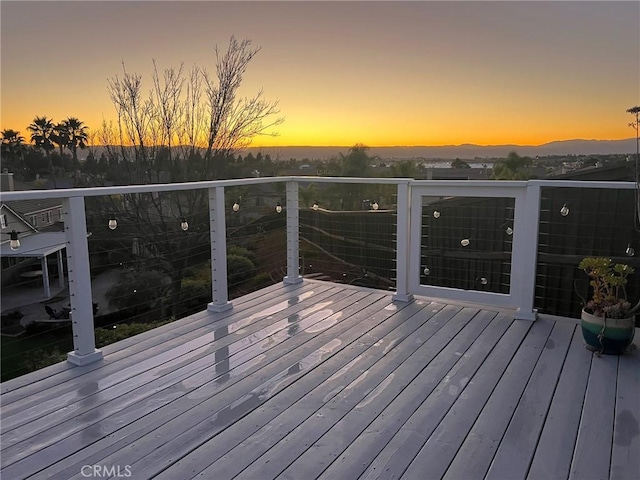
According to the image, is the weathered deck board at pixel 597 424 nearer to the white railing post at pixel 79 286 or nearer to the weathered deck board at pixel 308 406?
the weathered deck board at pixel 308 406

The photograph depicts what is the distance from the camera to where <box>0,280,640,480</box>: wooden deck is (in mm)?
1625

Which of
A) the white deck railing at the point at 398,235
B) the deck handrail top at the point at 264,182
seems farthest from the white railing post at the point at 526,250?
the deck handrail top at the point at 264,182

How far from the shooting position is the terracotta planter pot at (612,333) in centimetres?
258

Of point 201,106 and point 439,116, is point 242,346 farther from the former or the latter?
point 201,106

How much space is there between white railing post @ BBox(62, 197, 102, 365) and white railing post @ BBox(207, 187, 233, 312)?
0.97 m

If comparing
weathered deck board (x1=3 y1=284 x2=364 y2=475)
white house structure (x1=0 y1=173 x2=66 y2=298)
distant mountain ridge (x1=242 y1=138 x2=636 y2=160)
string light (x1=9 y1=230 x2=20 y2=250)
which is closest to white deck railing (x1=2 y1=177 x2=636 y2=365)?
white house structure (x1=0 y1=173 x2=66 y2=298)

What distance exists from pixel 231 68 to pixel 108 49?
1.67 m

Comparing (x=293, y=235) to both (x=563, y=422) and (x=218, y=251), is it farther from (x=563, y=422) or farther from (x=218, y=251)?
(x=563, y=422)

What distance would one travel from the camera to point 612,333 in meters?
2.57

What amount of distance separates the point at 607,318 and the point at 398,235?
1553 millimetres

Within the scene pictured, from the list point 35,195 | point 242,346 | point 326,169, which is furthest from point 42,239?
point 326,169

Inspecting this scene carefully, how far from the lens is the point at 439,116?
595 centimetres

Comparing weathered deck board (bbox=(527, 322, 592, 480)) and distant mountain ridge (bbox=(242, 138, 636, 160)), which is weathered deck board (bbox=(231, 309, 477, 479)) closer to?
weathered deck board (bbox=(527, 322, 592, 480))

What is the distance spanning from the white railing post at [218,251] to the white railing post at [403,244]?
1.32 m
